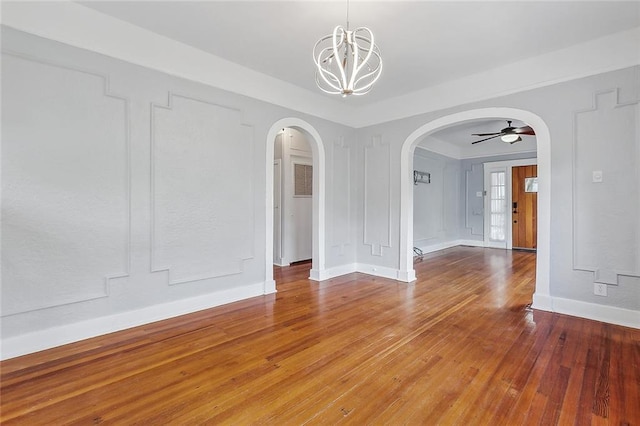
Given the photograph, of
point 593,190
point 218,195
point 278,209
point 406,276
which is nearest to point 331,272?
point 406,276

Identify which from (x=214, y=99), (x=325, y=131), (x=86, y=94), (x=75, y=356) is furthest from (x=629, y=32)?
(x=75, y=356)

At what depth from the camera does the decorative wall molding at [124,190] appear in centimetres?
242

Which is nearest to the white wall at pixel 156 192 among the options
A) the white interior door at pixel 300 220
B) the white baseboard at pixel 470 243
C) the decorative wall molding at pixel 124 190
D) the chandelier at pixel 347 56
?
the decorative wall molding at pixel 124 190

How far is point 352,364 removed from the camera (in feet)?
7.54

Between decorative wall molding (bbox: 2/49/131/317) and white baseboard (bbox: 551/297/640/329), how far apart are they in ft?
14.8

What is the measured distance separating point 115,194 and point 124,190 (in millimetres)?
83

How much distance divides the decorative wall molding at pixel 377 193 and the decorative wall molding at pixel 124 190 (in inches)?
137

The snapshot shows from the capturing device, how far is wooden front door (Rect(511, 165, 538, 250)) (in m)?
7.86

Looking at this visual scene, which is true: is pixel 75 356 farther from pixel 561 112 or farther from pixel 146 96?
pixel 561 112

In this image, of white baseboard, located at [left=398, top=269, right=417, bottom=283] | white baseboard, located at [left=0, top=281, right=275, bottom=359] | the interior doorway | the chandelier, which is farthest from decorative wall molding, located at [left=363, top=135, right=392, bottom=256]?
white baseboard, located at [left=0, top=281, right=275, bottom=359]

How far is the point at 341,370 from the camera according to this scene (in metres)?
2.21

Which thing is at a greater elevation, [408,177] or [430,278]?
[408,177]

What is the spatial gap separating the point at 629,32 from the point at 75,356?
18.6ft

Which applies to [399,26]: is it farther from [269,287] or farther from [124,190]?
[269,287]
